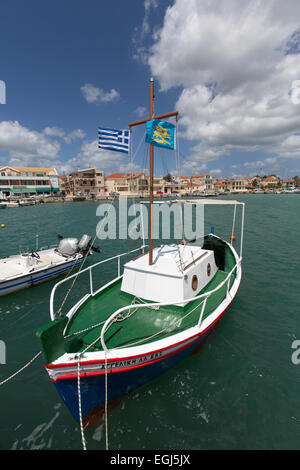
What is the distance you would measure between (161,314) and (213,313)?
1843 mm

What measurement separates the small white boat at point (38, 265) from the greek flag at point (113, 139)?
575 cm

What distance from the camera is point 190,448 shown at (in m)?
4.77

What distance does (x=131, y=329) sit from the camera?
6059 mm

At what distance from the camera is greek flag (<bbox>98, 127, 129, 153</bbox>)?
7216 mm

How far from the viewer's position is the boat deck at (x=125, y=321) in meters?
5.59

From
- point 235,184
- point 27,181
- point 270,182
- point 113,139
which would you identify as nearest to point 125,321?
point 113,139

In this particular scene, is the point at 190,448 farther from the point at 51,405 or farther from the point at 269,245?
the point at 269,245

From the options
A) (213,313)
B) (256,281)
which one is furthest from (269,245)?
(213,313)

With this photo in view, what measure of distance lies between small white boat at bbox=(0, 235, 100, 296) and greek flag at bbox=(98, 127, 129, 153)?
18.9 feet

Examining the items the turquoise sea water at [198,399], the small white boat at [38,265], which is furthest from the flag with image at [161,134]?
the turquoise sea water at [198,399]

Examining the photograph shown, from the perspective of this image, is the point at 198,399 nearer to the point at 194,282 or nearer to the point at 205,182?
the point at 194,282

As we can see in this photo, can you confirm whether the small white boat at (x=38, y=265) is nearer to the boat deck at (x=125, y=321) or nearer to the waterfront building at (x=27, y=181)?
the boat deck at (x=125, y=321)

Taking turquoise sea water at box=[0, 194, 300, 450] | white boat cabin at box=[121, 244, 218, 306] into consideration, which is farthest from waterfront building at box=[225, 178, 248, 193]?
turquoise sea water at box=[0, 194, 300, 450]

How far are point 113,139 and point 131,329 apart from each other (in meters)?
6.67
